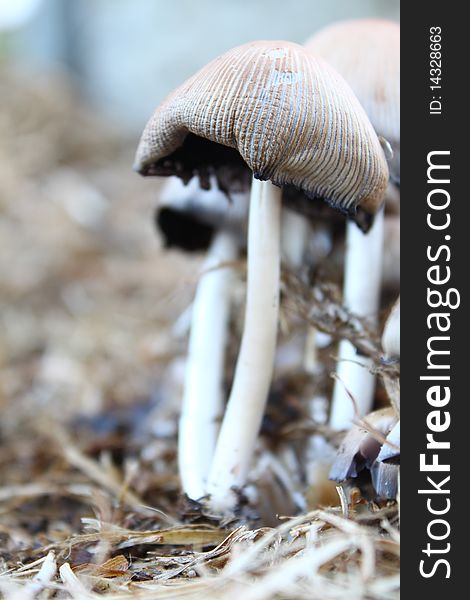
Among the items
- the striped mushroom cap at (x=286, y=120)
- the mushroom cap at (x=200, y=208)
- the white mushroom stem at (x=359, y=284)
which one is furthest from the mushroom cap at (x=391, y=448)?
the mushroom cap at (x=200, y=208)

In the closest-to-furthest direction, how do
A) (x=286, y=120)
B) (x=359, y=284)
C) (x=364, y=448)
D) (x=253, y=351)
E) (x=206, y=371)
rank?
(x=286, y=120), (x=364, y=448), (x=253, y=351), (x=359, y=284), (x=206, y=371)

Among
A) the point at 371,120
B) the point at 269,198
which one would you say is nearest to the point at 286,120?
the point at 269,198

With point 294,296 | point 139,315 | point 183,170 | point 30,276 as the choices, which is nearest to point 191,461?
point 294,296

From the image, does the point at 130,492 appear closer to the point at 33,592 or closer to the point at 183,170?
the point at 33,592

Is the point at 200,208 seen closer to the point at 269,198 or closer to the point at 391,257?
the point at 269,198

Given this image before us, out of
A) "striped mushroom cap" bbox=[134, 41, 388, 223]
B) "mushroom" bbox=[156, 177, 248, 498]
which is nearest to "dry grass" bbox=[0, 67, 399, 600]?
"mushroom" bbox=[156, 177, 248, 498]

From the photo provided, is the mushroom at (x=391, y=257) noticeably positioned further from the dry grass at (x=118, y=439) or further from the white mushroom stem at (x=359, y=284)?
the dry grass at (x=118, y=439)

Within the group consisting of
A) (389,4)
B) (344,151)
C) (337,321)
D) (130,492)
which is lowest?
(130,492)
